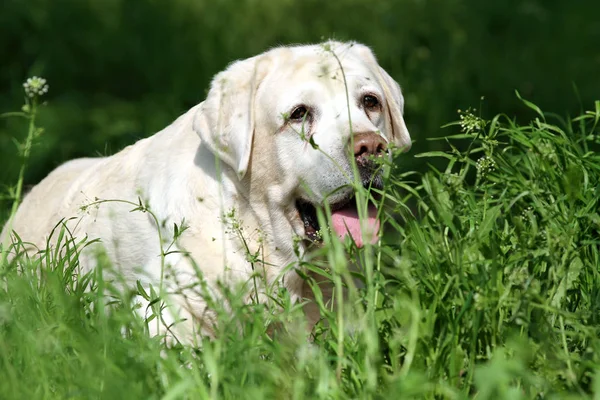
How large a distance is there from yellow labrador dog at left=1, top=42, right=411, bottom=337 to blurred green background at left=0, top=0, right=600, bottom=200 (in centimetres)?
244

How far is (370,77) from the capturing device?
441cm

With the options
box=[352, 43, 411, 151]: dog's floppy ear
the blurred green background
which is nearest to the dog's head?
box=[352, 43, 411, 151]: dog's floppy ear

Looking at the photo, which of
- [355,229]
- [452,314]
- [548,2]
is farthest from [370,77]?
[548,2]

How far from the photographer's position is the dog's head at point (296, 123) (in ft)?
13.5

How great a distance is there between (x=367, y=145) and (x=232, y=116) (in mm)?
692

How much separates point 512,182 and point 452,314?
105 cm

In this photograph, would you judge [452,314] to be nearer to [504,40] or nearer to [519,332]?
[519,332]

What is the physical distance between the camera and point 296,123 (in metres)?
4.26

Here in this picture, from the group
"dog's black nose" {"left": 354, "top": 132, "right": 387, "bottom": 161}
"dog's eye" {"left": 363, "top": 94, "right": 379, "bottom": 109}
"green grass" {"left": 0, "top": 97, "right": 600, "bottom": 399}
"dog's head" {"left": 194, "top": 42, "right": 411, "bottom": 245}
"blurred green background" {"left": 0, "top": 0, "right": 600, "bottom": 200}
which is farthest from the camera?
"blurred green background" {"left": 0, "top": 0, "right": 600, "bottom": 200}

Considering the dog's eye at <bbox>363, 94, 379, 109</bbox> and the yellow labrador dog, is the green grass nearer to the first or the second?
the yellow labrador dog

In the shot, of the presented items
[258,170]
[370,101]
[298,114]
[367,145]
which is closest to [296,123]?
[298,114]

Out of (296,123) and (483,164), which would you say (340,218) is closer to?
(296,123)

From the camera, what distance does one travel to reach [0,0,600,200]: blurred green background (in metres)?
7.86

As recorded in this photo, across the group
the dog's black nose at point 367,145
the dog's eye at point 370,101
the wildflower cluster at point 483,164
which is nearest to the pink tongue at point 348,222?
the dog's black nose at point 367,145
